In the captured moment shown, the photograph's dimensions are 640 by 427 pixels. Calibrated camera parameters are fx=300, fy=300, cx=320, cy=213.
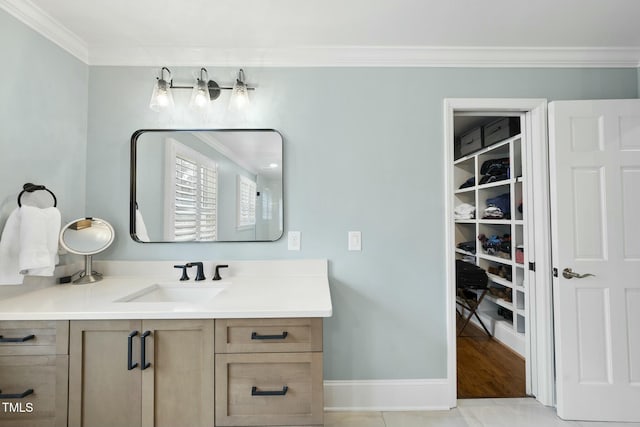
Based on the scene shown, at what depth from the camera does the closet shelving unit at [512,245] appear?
105 inches

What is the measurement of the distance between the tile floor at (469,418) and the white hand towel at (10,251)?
1.84 metres

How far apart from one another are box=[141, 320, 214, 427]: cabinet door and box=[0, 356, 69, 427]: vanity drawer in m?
0.36

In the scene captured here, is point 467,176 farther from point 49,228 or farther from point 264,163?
point 49,228

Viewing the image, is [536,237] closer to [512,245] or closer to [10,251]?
[512,245]

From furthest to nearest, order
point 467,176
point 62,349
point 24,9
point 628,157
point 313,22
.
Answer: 1. point 467,176
2. point 628,157
3. point 313,22
4. point 24,9
5. point 62,349

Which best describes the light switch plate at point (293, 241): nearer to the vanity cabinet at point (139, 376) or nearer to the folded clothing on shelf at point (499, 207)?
the vanity cabinet at point (139, 376)

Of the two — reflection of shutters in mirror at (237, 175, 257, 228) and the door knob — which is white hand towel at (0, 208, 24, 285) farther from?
the door knob

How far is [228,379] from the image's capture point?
1.31 metres

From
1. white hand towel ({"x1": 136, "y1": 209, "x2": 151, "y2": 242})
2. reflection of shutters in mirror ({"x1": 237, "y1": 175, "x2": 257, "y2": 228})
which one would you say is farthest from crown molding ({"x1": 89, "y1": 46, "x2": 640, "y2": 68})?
white hand towel ({"x1": 136, "y1": 209, "x2": 151, "y2": 242})

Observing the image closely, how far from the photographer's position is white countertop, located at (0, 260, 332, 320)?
4.21 feet

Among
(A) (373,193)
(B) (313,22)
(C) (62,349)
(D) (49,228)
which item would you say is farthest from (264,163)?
(C) (62,349)

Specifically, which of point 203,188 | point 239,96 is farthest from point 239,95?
point 203,188

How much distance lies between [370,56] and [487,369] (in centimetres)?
256

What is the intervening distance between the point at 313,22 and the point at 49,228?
1831 mm
